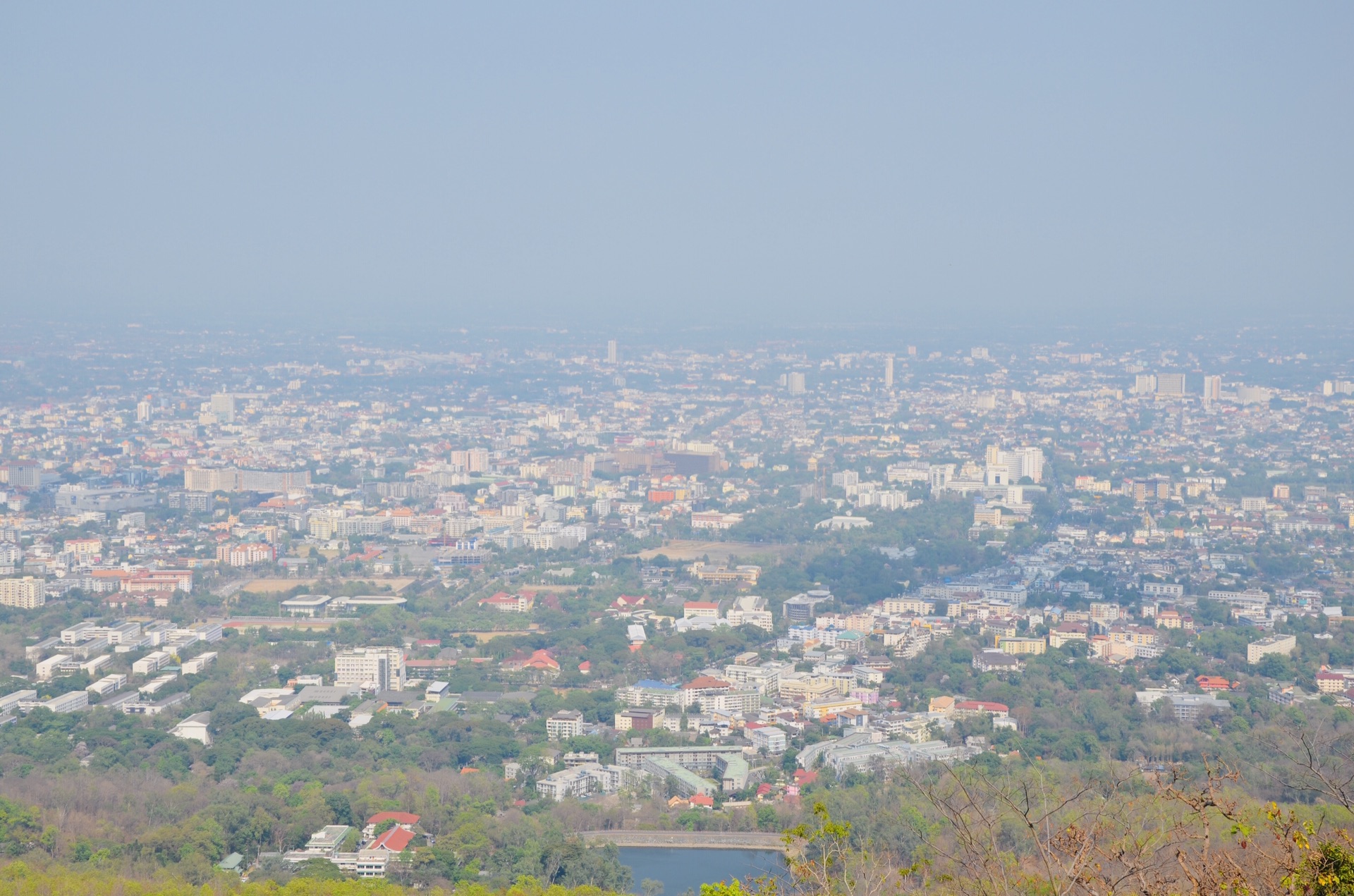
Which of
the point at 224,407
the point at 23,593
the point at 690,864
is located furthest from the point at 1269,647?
the point at 224,407

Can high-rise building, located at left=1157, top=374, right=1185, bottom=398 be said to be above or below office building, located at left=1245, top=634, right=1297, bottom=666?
above

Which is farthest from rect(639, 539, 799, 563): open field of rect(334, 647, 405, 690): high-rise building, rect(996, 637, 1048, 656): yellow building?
rect(334, 647, 405, 690): high-rise building

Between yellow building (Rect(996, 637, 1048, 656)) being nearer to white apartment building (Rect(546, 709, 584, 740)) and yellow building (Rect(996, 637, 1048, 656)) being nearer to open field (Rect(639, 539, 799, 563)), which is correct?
white apartment building (Rect(546, 709, 584, 740))

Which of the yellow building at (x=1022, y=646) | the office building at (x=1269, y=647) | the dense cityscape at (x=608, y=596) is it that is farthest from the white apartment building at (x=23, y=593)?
the office building at (x=1269, y=647)

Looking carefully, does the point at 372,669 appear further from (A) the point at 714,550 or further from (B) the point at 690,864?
(A) the point at 714,550

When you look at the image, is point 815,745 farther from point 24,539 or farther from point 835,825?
point 24,539

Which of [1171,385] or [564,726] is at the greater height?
[1171,385]
